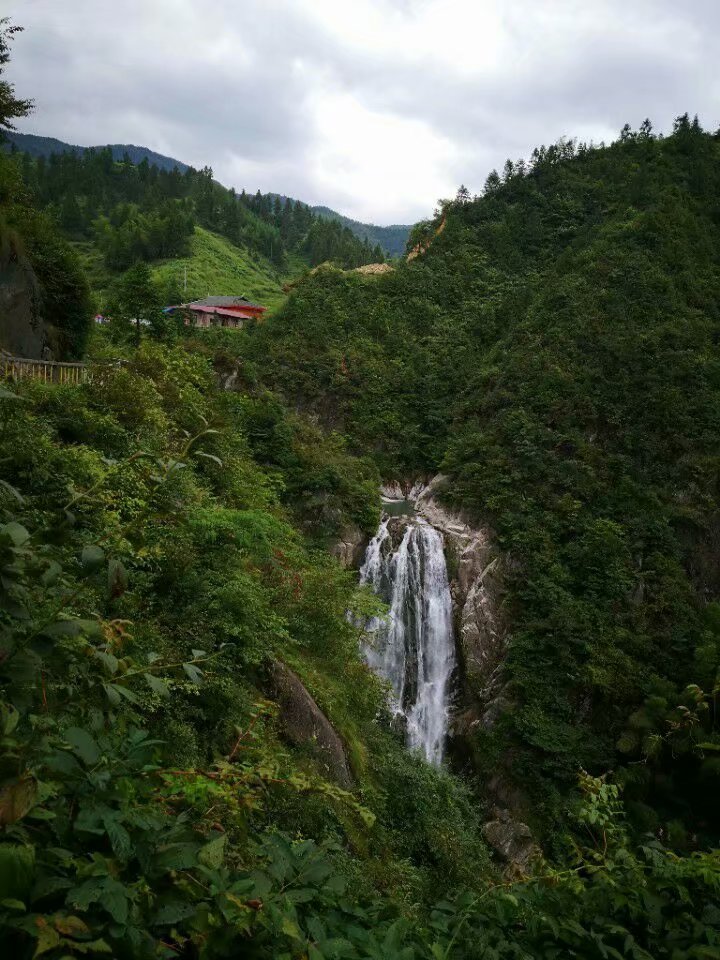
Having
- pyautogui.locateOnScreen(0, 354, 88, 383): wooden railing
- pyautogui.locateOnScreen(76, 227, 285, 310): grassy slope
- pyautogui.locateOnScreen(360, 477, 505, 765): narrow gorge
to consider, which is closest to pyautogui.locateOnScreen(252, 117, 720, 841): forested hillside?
pyautogui.locateOnScreen(360, 477, 505, 765): narrow gorge

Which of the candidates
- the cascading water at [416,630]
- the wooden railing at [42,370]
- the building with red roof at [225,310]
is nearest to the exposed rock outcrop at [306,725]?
the wooden railing at [42,370]

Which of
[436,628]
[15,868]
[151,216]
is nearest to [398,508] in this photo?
[436,628]

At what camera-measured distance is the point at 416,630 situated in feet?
52.7

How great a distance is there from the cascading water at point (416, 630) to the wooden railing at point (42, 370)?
8846 mm

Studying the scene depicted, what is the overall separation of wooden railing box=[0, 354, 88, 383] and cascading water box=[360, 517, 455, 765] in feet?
29.0

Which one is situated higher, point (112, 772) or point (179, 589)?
point (112, 772)

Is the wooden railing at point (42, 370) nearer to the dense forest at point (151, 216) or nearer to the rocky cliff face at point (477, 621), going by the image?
the rocky cliff face at point (477, 621)

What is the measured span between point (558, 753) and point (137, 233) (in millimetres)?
62501

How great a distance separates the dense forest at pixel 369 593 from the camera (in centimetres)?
151

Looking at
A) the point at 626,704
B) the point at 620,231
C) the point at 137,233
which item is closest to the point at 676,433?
the point at 626,704

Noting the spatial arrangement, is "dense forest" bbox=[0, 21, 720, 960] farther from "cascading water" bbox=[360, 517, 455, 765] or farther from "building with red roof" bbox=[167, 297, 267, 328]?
"building with red roof" bbox=[167, 297, 267, 328]

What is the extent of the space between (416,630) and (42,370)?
10.9 m

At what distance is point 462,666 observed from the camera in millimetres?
15852

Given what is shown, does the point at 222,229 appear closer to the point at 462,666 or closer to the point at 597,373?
the point at 597,373
